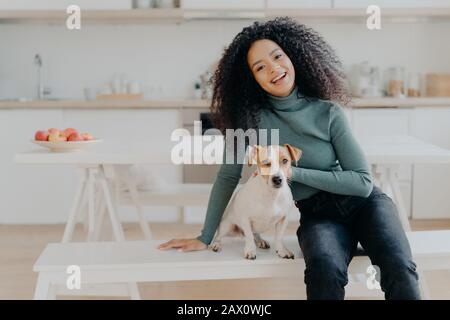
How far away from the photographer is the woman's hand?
2029mm

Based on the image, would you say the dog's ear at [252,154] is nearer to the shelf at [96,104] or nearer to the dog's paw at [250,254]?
the dog's paw at [250,254]

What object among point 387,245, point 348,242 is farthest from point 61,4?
point 387,245

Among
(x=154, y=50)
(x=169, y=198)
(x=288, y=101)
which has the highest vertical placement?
(x=154, y=50)

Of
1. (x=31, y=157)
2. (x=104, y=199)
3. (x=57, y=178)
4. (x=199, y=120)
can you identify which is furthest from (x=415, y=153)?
(x=57, y=178)

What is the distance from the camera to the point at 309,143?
1983 millimetres

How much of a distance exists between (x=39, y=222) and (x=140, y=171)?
53.5 inches

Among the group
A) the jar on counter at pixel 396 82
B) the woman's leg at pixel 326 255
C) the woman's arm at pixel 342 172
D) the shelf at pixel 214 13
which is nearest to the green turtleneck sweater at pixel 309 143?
the woman's arm at pixel 342 172

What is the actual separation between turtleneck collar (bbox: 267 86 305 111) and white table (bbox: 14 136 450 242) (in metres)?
0.52

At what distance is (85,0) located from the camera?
4.21 meters

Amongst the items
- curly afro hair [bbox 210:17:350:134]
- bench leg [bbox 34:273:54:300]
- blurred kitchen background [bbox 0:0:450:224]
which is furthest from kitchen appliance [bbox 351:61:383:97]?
bench leg [bbox 34:273:54:300]

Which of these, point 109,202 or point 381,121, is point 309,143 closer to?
point 109,202

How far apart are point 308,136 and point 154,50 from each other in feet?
9.53

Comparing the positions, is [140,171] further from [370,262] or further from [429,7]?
[429,7]

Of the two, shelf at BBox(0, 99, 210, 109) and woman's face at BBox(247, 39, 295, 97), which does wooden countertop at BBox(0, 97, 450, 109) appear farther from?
woman's face at BBox(247, 39, 295, 97)
